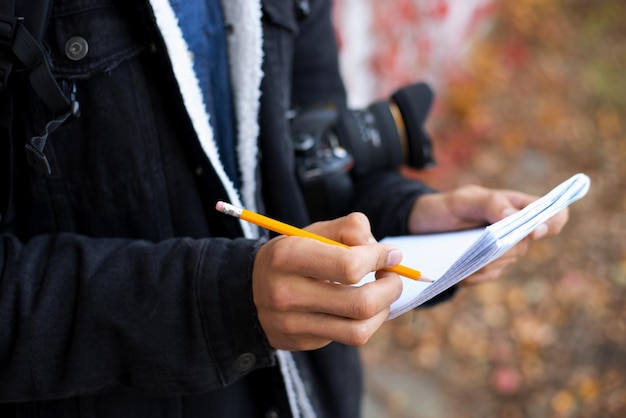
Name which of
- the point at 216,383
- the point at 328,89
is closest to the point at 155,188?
the point at 216,383

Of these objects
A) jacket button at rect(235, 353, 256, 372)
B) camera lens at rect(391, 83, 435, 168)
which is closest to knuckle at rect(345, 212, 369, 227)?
jacket button at rect(235, 353, 256, 372)

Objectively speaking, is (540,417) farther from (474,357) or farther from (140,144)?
(140,144)

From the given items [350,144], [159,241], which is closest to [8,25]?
[159,241]

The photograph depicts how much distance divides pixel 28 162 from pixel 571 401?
7.20 ft

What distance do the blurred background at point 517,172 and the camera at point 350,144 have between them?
1336 millimetres

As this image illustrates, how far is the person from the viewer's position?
699 mm

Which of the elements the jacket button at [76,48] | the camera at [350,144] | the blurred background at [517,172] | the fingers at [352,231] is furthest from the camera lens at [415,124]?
the blurred background at [517,172]

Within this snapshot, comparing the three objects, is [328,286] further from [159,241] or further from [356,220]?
[159,241]

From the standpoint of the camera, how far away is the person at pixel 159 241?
699mm

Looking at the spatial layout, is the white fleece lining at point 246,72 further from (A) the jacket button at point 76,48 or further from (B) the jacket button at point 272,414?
(B) the jacket button at point 272,414

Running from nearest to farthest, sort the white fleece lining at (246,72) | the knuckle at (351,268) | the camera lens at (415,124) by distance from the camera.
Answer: the knuckle at (351,268) → the white fleece lining at (246,72) → the camera lens at (415,124)

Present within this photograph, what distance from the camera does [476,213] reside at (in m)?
0.98

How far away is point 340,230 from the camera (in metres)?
0.70

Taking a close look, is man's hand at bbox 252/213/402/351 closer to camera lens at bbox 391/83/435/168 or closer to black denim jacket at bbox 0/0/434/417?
black denim jacket at bbox 0/0/434/417
